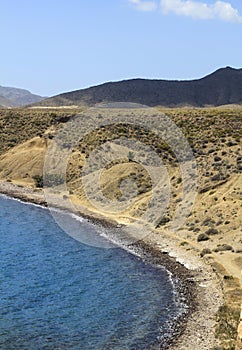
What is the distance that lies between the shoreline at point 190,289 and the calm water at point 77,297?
83 cm

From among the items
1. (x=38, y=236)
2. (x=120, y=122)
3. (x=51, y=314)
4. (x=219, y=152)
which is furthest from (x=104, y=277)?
(x=120, y=122)

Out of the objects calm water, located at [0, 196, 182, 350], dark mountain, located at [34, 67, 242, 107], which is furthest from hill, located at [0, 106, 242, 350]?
dark mountain, located at [34, 67, 242, 107]

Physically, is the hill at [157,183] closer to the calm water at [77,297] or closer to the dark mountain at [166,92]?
the calm water at [77,297]

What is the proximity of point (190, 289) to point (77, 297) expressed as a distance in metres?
6.44

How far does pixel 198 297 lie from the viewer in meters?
29.0

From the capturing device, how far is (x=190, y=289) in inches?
1193

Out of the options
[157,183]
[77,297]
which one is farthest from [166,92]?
[77,297]

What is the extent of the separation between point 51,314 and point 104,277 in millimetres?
6273

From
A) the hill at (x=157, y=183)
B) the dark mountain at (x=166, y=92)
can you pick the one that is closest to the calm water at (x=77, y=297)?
the hill at (x=157, y=183)

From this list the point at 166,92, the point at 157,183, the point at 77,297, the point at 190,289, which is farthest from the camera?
the point at 166,92

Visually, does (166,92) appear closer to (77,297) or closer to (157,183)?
(157,183)

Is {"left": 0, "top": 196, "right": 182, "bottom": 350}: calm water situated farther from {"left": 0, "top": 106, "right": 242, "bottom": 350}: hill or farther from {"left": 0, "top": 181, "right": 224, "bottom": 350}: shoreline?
{"left": 0, "top": 106, "right": 242, "bottom": 350}: hill

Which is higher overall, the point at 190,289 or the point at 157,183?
the point at 157,183

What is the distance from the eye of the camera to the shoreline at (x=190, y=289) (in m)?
24.0
